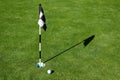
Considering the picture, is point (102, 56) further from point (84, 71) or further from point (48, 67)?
point (48, 67)

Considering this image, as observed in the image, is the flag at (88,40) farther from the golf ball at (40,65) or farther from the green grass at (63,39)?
the golf ball at (40,65)

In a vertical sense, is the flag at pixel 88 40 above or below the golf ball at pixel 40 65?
above

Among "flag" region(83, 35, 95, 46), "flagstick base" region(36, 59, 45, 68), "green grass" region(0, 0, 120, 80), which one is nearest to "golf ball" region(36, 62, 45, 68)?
"flagstick base" region(36, 59, 45, 68)

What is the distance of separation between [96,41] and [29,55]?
5.09 metres

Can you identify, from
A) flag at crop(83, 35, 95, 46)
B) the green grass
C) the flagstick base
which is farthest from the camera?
flag at crop(83, 35, 95, 46)

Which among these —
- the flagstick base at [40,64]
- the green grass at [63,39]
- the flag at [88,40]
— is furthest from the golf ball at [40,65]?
the flag at [88,40]

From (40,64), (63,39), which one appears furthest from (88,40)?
(40,64)

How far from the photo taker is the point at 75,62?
47.0 feet

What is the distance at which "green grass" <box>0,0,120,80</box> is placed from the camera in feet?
44.2

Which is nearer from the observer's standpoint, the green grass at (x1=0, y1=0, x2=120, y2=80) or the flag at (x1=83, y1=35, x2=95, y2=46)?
the green grass at (x1=0, y1=0, x2=120, y2=80)

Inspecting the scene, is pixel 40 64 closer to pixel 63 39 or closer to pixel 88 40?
pixel 63 39

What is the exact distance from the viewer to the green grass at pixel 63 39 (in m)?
13.5

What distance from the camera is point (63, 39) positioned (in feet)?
54.6

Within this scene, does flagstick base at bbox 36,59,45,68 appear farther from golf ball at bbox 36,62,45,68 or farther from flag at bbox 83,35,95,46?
flag at bbox 83,35,95,46
